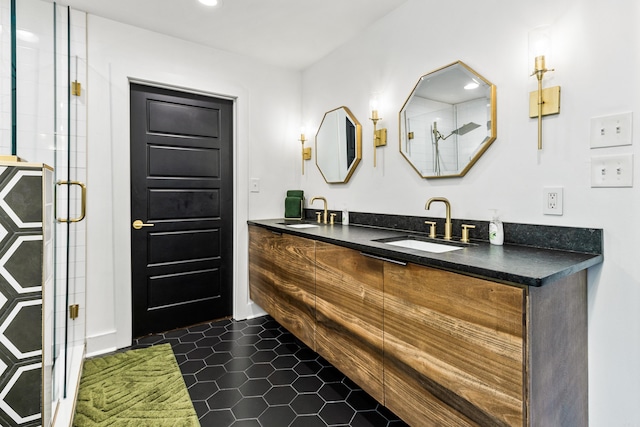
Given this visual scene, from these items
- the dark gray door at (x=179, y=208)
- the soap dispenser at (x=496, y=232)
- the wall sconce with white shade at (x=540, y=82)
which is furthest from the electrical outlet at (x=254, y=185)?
the wall sconce with white shade at (x=540, y=82)

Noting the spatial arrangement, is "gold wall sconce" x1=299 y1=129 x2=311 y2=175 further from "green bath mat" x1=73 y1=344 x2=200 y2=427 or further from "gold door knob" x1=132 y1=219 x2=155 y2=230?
"green bath mat" x1=73 y1=344 x2=200 y2=427

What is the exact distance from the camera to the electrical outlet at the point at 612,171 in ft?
4.08

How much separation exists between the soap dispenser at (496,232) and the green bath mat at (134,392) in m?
1.72

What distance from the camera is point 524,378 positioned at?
998 mm

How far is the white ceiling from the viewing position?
85.7 inches

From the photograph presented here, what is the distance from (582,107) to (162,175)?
8.95 feet

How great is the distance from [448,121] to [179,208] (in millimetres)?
2166

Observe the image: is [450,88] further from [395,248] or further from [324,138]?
[324,138]

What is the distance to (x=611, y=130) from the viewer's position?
4.22 feet

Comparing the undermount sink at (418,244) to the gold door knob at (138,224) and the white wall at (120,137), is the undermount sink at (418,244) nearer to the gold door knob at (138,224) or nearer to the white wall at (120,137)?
the white wall at (120,137)

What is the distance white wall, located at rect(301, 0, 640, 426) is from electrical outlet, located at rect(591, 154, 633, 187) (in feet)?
0.08

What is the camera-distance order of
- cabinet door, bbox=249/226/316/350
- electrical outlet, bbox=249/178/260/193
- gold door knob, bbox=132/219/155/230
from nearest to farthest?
cabinet door, bbox=249/226/316/350 < gold door knob, bbox=132/219/155/230 < electrical outlet, bbox=249/178/260/193

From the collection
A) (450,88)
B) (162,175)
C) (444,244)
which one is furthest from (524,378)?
(162,175)

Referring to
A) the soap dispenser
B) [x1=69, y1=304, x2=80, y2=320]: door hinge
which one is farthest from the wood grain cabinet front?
[x1=69, y1=304, x2=80, y2=320]: door hinge
